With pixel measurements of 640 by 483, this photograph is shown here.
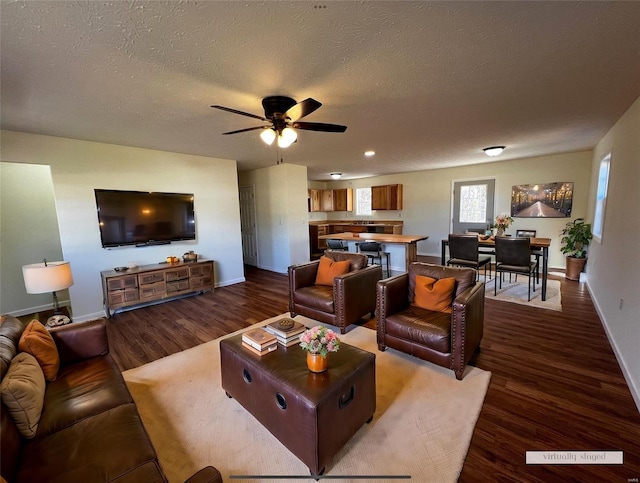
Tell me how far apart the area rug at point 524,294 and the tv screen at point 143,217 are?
513 cm

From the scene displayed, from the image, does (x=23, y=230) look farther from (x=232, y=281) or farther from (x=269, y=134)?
(x=269, y=134)

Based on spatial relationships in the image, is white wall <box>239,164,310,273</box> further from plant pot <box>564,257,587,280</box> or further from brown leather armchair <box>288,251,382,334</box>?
plant pot <box>564,257,587,280</box>

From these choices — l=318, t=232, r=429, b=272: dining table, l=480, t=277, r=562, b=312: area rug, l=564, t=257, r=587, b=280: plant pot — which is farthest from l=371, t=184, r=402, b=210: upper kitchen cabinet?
l=564, t=257, r=587, b=280: plant pot

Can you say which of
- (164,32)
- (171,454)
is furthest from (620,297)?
(164,32)

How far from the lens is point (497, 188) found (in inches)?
254

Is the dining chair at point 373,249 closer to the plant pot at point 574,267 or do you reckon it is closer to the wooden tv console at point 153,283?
the wooden tv console at point 153,283

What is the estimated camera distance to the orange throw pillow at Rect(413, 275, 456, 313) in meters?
2.67

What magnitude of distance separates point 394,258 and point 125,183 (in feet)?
16.0

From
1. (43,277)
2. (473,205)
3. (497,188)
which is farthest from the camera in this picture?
(473,205)

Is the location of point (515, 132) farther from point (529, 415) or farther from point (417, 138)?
point (529, 415)

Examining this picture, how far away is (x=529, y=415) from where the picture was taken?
1907 mm

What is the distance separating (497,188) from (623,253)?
4148mm

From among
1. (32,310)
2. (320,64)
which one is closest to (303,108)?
(320,64)

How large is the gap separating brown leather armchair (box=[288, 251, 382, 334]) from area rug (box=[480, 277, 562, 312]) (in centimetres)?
220
